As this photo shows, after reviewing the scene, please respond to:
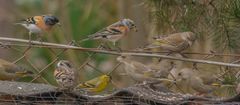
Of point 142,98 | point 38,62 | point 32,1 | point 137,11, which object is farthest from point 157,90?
point 32,1

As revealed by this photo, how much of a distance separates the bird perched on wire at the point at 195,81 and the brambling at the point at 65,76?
70 centimetres

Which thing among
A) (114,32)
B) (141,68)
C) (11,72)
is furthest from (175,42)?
(11,72)

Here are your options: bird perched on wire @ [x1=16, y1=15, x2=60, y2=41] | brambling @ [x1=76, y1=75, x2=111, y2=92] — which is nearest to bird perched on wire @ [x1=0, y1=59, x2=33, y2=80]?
bird perched on wire @ [x1=16, y1=15, x2=60, y2=41]

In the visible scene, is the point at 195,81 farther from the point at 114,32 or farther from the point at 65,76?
the point at 65,76

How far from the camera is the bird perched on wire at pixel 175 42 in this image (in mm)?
4359

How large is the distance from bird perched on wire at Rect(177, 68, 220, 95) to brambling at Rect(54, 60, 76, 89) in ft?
2.28

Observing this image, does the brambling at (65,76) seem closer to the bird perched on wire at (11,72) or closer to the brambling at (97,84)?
the brambling at (97,84)

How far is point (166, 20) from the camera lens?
4625 mm

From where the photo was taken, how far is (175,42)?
176 inches

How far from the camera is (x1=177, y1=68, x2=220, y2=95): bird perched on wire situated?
167 inches

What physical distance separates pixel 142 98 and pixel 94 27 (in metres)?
5.23

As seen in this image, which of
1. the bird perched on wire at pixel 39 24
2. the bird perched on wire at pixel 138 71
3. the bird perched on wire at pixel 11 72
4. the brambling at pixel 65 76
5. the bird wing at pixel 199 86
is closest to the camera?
the brambling at pixel 65 76

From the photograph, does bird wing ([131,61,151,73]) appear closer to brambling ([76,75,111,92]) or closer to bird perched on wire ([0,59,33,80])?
brambling ([76,75,111,92])

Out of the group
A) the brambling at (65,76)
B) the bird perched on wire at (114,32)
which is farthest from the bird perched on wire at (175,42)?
the brambling at (65,76)
